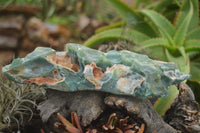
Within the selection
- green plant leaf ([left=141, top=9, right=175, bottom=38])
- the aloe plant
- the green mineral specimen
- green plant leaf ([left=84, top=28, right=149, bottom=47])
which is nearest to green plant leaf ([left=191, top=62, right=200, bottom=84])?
the aloe plant

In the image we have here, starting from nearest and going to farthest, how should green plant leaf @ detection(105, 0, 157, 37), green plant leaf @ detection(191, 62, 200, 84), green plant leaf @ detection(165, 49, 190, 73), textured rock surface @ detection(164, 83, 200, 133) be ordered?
textured rock surface @ detection(164, 83, 200, 133)
green plant leaf @ detection(165, 49, 190, 73)
green plant leaf @ detection(191, 62, 200, 84)
green plant leaf @ detection(105, 0, 157, 37)

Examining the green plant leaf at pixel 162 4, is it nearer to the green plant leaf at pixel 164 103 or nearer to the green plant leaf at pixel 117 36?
the green plant leaf at pixel 117 36

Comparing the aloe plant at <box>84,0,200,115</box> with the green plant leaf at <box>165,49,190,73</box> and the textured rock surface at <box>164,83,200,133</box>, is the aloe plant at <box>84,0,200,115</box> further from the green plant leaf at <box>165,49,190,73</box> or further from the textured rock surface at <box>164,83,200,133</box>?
the textured rock surface at <box>164,83,200,133</box>

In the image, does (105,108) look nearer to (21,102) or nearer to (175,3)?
(21,102)


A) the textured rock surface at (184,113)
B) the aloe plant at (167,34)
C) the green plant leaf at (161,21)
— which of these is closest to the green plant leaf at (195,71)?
the aloe plant at (167,34)

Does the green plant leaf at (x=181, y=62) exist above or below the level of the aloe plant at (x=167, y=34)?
below

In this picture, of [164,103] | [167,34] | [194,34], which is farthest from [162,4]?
[164,103]

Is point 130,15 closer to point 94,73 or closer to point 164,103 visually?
point 164,103
